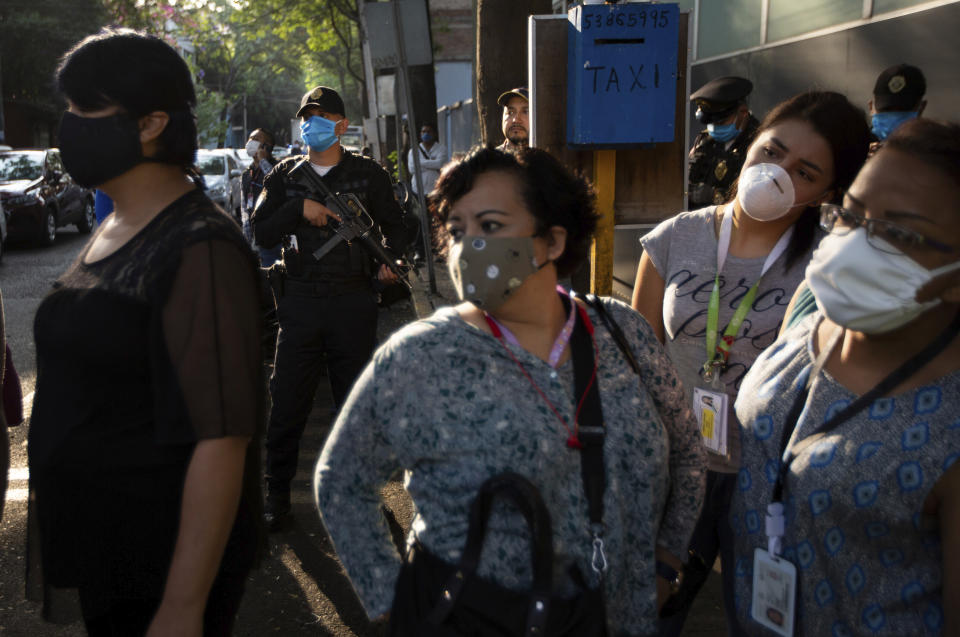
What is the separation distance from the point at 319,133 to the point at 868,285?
11.7 feet

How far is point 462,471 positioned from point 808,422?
0.74m

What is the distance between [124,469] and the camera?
1969 millimetres

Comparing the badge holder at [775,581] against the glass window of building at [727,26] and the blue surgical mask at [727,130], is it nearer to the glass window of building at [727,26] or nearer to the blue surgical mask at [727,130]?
the blue surgical mask at [727,130]

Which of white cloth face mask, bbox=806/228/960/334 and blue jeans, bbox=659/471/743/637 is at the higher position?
white cloth face mask, bbox=806/228/960/334

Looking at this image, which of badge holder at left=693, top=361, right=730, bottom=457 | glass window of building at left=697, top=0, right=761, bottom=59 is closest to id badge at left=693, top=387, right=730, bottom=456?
badge holder at left=693, top=361, right=730, bottom=457

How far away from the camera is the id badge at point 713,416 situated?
282cm

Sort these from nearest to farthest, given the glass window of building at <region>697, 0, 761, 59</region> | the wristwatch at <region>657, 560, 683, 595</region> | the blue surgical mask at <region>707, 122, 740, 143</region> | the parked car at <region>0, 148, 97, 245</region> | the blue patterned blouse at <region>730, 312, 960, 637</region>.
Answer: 1. the blue patterned blouse at <region>730, 312, 960, 637</region>
2. the wristwatch at <region>657, 560, 683, 595</region>
3. the blue surgical mask at <region>707, 122, 740, 143</region>
4. the glass window of building at <region>697, 0, 761, 59</region>
5. the parked car at <region>0, 148, 97, 245</region>

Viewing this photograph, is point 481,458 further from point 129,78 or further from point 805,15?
point 805,15

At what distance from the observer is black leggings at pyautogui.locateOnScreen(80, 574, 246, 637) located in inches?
81.7

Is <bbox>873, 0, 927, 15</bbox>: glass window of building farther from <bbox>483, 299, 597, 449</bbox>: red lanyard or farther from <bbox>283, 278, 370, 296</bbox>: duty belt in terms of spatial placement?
<bbox>483, 299, 597, 449</bbox>: red lanyard

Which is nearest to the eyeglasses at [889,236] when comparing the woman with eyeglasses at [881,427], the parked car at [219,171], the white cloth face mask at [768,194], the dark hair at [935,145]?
the woman with eyeglasses at [881,427]

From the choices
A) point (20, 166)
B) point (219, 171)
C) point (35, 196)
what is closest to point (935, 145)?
point (35, 196)

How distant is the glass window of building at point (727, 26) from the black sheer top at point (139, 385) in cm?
716

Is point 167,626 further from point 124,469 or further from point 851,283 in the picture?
point 851,283
